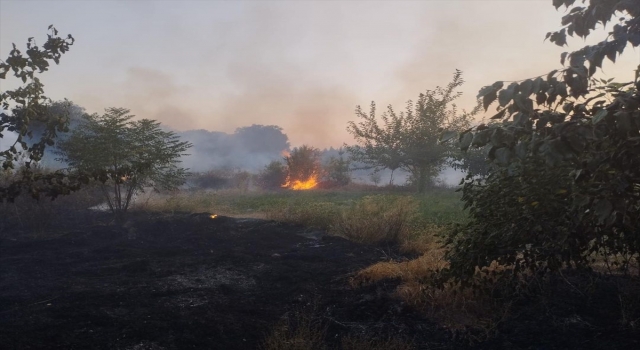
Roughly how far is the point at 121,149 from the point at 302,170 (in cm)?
2060

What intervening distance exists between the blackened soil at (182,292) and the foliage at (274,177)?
24126 millimetres

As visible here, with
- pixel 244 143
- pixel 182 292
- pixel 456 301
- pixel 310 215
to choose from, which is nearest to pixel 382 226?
pixel 310 215

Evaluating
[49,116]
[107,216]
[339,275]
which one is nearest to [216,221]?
[107,216]

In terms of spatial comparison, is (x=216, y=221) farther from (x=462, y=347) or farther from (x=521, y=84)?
(x=521, y=84)

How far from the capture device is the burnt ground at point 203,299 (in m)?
4.62

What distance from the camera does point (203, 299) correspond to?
6.24 m

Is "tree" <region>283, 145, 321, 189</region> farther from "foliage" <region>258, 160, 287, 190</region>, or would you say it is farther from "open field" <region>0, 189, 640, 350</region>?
"open field" <region>0, 189, 640, 350</region>

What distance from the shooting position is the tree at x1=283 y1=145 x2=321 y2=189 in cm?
3444

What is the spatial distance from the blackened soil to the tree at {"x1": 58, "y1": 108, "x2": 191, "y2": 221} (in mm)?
3188

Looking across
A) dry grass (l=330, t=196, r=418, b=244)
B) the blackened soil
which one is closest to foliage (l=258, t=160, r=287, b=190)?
the blackened soil

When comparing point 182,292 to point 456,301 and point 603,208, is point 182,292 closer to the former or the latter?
point 456,301

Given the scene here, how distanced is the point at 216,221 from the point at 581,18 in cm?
1228

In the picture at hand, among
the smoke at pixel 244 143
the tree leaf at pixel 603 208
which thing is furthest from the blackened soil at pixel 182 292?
the smoke at pixel 244 143

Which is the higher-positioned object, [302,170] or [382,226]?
[302,170]
